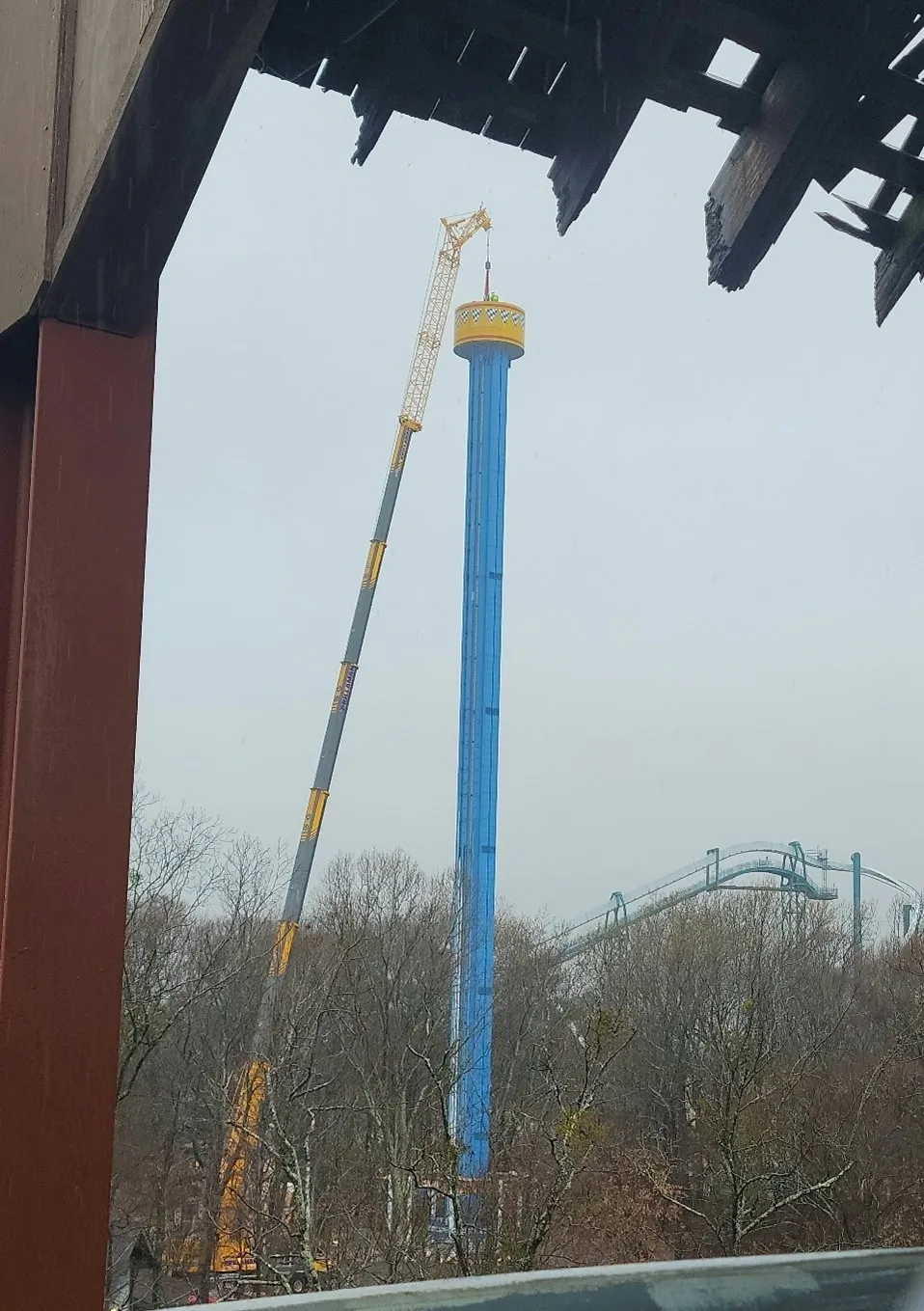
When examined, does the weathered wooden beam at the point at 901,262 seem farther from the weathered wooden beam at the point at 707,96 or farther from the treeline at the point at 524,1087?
the treeline at the point at 524,1087

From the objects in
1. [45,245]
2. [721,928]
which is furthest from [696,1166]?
[45,245]

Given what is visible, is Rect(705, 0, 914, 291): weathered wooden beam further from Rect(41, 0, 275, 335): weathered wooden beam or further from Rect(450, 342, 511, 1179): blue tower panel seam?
Rect(450, 342, 511, 1179): blue tower panel seam

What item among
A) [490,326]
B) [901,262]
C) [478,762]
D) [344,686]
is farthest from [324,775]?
[901,262]

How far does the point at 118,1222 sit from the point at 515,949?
13.4 m

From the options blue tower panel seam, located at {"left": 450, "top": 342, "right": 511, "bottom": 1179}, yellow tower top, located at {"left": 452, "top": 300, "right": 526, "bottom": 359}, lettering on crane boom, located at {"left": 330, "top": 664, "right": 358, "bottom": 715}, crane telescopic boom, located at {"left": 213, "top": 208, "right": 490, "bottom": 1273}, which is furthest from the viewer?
lettering on crane boom, located at {"left": 330, "top": 664, "right": 358, "bottom": 715}

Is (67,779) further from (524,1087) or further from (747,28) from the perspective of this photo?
(524,1087)

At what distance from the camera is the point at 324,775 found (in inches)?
1239

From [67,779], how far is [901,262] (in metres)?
1.77

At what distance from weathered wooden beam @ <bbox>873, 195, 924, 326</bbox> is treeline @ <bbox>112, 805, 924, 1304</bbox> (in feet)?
30.0

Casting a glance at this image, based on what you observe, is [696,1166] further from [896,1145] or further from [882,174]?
[882,174]

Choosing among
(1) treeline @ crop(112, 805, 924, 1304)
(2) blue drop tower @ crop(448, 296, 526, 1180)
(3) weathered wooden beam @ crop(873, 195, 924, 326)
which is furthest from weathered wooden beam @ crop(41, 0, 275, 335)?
(2) blue drop tower @ crop(448, 296, 526, 1180)

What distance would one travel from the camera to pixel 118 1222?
2091 cm

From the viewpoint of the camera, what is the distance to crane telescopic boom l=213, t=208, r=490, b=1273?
66.9ft

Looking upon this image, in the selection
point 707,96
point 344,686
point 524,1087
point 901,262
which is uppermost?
point 344,686
